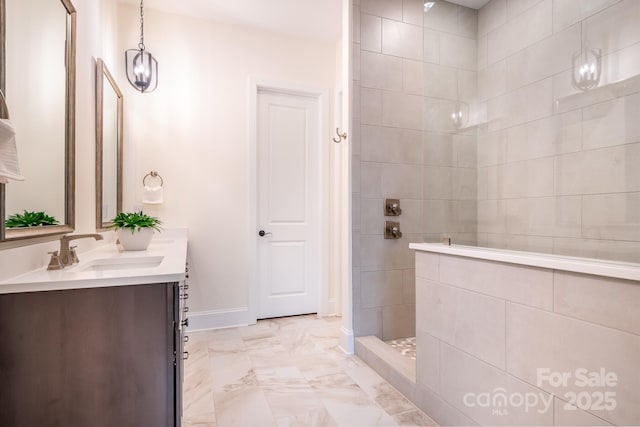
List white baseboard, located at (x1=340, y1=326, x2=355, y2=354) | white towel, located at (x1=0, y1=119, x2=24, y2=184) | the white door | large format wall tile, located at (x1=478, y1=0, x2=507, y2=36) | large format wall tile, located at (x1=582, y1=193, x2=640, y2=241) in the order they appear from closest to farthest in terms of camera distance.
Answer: white towel, located at (x1=0, y1=119, x2=24, y2=184) < large format wall tile, located at (x1=582, y1=193, x2=640, y2=241) < large format wall tile, located at (x1=478, y1=0, x2=507, y2=36) < white baseboard, located at (x1=340, y1=326, x2=355, y2=354) < the white door

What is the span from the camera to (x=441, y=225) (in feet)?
6.72

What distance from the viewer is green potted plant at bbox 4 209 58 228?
3.67 ft

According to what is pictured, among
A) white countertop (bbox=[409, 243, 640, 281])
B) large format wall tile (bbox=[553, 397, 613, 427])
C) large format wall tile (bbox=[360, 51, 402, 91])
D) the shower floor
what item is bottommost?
the shower floor

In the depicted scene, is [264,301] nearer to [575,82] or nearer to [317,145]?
[317,145]

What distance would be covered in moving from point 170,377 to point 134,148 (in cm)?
224

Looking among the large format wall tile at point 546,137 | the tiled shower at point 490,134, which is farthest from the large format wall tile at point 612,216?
the large format wall tile at point 546,137

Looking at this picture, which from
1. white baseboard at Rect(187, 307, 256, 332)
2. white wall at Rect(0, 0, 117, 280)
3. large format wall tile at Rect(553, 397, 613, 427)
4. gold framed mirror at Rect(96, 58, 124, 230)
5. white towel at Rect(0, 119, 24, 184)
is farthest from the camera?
white baseboard at Rect(187, 307, 256, 332)

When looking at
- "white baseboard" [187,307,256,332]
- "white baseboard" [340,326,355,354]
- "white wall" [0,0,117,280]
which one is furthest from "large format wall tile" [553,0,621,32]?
"white baseboard" [187,307,256,332]

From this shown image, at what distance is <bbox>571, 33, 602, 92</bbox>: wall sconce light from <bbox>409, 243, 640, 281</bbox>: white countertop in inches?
41.6

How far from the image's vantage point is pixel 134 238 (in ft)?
6.70

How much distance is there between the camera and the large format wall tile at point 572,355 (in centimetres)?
94

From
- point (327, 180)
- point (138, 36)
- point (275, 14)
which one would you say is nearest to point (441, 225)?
point (327, 180)

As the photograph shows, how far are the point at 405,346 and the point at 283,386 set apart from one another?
94 centimetres

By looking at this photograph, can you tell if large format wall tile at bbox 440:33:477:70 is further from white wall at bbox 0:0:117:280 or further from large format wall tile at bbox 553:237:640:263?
white wall at bbox 0:0:117:280
